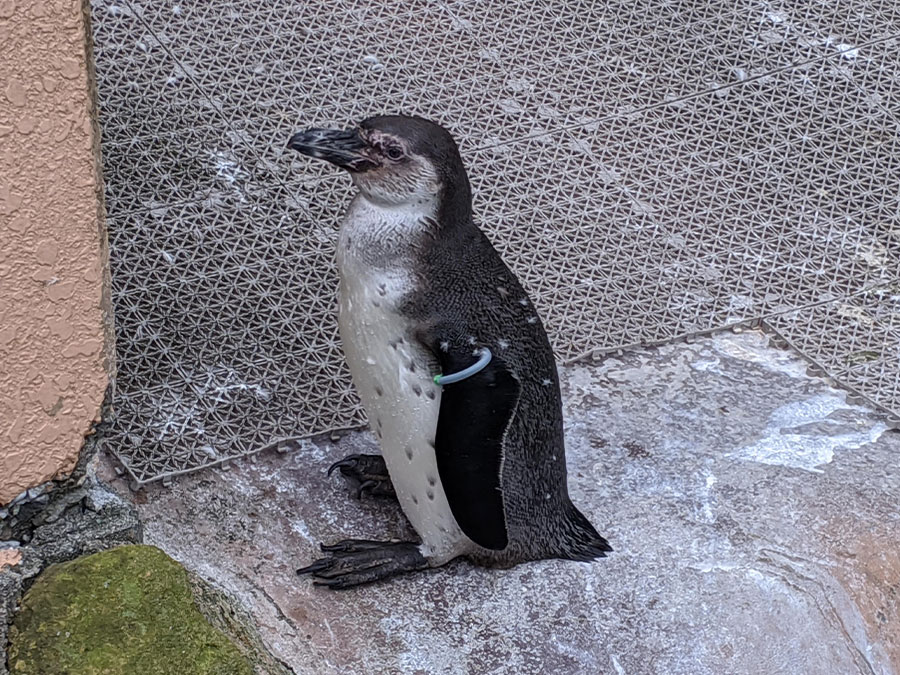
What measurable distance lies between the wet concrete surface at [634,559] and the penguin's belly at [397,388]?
0.15 meters

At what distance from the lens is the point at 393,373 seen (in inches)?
65.7

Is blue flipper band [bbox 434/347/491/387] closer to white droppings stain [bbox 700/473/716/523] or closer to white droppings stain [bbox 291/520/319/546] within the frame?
white droppings stain [bbox 291/520/319/546]

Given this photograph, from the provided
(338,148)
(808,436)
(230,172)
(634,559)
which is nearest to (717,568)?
(634,559)

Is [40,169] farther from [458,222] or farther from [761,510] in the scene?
[761,510]

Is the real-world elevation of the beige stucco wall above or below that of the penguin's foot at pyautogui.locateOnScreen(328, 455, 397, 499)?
above

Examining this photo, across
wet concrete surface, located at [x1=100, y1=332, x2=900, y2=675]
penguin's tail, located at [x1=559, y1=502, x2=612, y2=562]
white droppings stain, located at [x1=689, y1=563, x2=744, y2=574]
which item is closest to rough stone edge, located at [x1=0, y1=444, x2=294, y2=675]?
wet concrete surface, located at [x1=100, y1=332, x2=900, y2=675]

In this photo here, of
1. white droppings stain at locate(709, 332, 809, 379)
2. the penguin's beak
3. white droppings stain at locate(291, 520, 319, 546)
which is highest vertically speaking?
the penguin's beak

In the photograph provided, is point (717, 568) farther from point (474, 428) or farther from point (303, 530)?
point (303, 530)

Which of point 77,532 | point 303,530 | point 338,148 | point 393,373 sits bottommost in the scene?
point 303,530

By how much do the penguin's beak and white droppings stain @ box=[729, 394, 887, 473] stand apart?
3.02 ft

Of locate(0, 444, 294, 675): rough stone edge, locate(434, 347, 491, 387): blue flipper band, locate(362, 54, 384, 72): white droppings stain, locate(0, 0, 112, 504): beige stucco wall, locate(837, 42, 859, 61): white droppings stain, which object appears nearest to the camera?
locate(0, 0, 112, 504): beige stucco wall

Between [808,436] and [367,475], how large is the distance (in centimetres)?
84

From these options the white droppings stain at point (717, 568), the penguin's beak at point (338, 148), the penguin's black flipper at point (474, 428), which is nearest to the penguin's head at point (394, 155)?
the penguin's beak at point (338, 148)

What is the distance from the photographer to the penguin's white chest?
1651 mm
